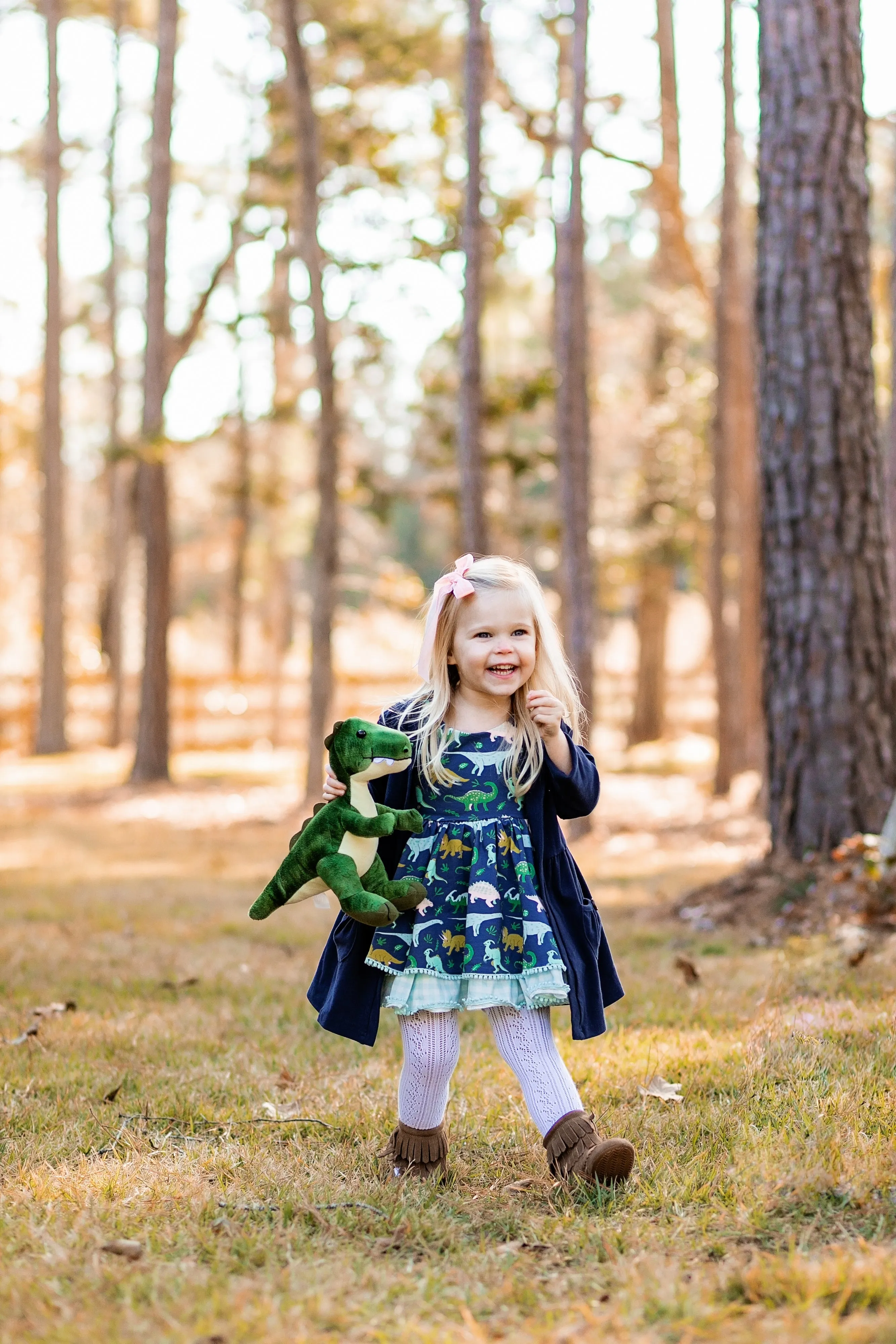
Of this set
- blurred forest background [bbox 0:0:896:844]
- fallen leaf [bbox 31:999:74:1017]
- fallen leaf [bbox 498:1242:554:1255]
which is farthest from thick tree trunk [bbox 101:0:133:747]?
fallen leaf [bbox 498:1242:554:1255]

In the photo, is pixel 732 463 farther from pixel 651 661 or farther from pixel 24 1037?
pixel 24 1037

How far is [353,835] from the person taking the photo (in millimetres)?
3252

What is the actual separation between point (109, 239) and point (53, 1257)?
20.7 m

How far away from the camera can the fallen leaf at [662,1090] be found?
369cm

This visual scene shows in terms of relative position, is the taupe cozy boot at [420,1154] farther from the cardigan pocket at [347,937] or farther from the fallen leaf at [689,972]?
the fallen leaf at [689,972]

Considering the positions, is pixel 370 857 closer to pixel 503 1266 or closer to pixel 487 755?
pixel 487 755

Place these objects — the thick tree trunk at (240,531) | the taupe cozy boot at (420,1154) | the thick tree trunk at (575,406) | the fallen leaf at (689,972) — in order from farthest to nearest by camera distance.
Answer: the thick tree trunk at (240,531) < the thick tree trunk at (575,406) < the fallen leaf at (689,972) < the taupe cozy boot at (420,1154)

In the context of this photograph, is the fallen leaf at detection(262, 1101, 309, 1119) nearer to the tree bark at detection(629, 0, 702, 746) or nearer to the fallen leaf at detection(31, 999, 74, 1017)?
the fallen leaf at detection(31, 999, 74, 1017)

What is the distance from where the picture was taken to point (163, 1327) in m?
2.36

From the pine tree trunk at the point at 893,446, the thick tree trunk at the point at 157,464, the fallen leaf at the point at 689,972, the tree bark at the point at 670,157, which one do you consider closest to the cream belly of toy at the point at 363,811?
the fallen leaf at the point at 689,972

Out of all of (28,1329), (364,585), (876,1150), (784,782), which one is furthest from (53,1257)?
(364,585)

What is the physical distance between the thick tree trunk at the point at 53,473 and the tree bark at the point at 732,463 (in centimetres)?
999

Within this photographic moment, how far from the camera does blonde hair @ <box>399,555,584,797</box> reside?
3367mm

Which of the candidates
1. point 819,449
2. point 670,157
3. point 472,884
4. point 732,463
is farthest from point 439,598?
point 670,157
